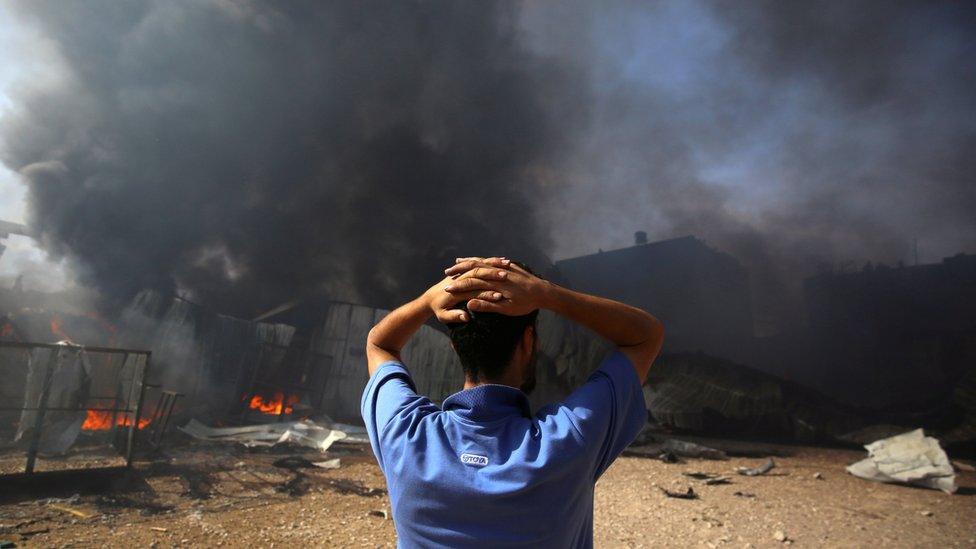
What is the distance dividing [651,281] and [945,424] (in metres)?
16.1

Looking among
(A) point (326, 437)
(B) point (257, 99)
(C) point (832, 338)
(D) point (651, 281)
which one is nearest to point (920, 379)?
(C) point (832, 338)

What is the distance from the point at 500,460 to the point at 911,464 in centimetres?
1062

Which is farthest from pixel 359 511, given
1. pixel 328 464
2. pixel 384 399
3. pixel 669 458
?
pixel 669 458

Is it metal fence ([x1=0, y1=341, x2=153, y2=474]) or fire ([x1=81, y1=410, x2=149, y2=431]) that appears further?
fire ([x1=81, y1=410, x2=149, y2=431])

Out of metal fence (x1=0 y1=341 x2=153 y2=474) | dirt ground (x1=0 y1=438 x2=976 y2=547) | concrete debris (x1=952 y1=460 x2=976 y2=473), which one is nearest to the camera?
dirt ground (x1=0 y1=438 x2=976 y2=547)

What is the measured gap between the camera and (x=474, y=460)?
3.54 feet

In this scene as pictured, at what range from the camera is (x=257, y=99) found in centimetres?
2173

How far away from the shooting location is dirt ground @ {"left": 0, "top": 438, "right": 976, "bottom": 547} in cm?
530

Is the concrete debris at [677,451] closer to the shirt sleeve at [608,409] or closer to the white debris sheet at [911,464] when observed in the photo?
the white debris sheet at [911,464]

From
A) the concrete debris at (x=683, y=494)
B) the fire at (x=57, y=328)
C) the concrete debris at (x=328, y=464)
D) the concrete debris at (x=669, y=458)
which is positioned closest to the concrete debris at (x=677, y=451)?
the concrete debris at (x=669, y=458)

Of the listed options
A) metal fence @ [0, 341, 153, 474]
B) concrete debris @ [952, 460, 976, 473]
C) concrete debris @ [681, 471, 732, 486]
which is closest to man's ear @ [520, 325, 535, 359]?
metal fence @ [0, 341, 153, 474]

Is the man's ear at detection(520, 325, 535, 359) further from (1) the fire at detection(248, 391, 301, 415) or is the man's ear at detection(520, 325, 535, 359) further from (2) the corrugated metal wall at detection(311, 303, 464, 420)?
(2) the corrugated metal wall at detection(311, 303, 464, 420)

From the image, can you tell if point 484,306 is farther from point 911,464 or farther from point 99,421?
point 99,421

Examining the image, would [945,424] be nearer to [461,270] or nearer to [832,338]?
[832,338]
